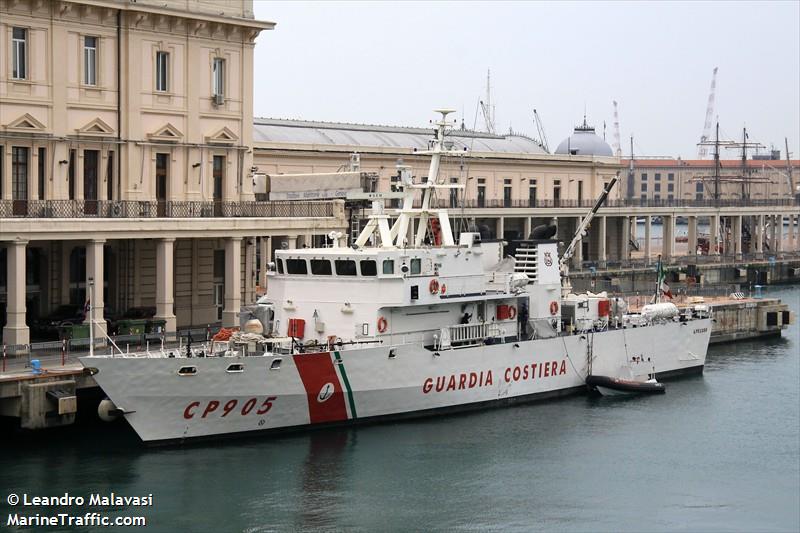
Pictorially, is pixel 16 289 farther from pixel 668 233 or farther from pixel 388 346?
pixel 668 233

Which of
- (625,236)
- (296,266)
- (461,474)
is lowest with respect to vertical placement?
(461,474)

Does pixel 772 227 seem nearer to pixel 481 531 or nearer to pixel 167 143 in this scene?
pixel 167 143

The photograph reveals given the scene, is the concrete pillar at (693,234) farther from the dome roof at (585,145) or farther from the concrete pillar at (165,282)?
the concrete pillar at (165,282)

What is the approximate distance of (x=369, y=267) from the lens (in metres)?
40.2

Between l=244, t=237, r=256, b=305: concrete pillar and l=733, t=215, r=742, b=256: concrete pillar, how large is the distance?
65679 mm

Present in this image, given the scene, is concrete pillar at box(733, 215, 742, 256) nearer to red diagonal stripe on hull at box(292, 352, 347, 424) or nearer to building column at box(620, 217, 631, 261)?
building column at box(620, 217, 631, 261)

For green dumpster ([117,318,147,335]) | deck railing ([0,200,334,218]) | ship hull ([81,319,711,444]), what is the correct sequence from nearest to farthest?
ship hull ([81,319,711,444])
deck railing ([0,200,334,218])
green dumpster ([117,318,147,335])

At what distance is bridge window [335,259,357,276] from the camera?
4041 centimetres

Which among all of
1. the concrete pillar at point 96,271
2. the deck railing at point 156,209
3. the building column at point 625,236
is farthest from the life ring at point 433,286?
the building column at point 625,236

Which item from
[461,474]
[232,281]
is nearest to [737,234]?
[232,281]

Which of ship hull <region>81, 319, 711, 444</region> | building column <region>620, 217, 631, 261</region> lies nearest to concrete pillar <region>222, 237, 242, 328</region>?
ship hull <region>81, 319, 711, 444</region>

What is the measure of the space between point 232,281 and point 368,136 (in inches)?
1373

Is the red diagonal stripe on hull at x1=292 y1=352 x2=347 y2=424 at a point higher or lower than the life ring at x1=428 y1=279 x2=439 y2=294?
lower

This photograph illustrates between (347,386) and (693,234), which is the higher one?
(693,234)
